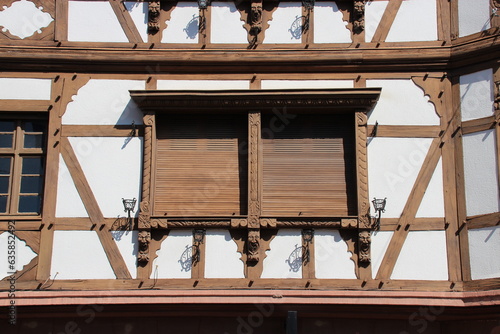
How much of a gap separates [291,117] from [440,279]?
2.87m

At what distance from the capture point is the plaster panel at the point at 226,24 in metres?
10.9

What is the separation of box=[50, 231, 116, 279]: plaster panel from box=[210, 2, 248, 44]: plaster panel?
319 centimetres

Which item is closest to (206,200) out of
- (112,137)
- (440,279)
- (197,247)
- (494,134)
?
(197,247)

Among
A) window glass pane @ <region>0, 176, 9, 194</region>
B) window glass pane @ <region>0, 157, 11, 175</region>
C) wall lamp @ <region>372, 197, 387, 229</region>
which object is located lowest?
wall lamp @ <region>372, 197, 387, 229</region>

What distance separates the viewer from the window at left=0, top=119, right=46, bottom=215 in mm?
10402

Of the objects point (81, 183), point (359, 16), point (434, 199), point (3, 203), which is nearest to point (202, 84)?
point (81, 183)

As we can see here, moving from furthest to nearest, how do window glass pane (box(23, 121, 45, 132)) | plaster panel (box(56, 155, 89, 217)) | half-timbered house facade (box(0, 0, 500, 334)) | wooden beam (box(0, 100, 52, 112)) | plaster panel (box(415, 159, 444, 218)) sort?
window glass pane (box(23, 121, 45, 132)) < wooden beam (box(0, 100, 52, 112)) < plaster panel (box(56, 155, 89, 217)) < plaster panel (box(415, 159, 444, 218)) < half-timbered house facade (box(0, 0, 500, 334))

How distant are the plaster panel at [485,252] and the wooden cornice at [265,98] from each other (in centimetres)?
219

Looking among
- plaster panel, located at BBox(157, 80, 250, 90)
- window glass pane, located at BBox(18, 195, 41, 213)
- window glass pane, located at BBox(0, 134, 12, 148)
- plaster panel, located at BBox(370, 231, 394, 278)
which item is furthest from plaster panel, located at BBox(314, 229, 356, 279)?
window glass pane, located at BBox(0, 134, 12, 148)

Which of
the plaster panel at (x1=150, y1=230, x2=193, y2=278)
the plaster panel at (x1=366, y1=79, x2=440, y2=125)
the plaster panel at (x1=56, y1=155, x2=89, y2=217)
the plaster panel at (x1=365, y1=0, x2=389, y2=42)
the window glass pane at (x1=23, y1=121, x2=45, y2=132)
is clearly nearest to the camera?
the plaster panel at (x1=150, y1=230, x2=193, y2=278)

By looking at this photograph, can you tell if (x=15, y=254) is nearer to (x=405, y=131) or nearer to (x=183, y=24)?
(x=183, y=24)

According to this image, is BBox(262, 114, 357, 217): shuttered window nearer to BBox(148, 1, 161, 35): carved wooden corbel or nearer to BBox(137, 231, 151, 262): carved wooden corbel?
BBox(137, 231, 151, 262): carved wooden corbel

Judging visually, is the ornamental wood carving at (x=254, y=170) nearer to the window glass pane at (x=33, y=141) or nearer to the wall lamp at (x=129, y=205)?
the wall lamp at (x=129, y=205)

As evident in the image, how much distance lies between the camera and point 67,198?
1028cm
